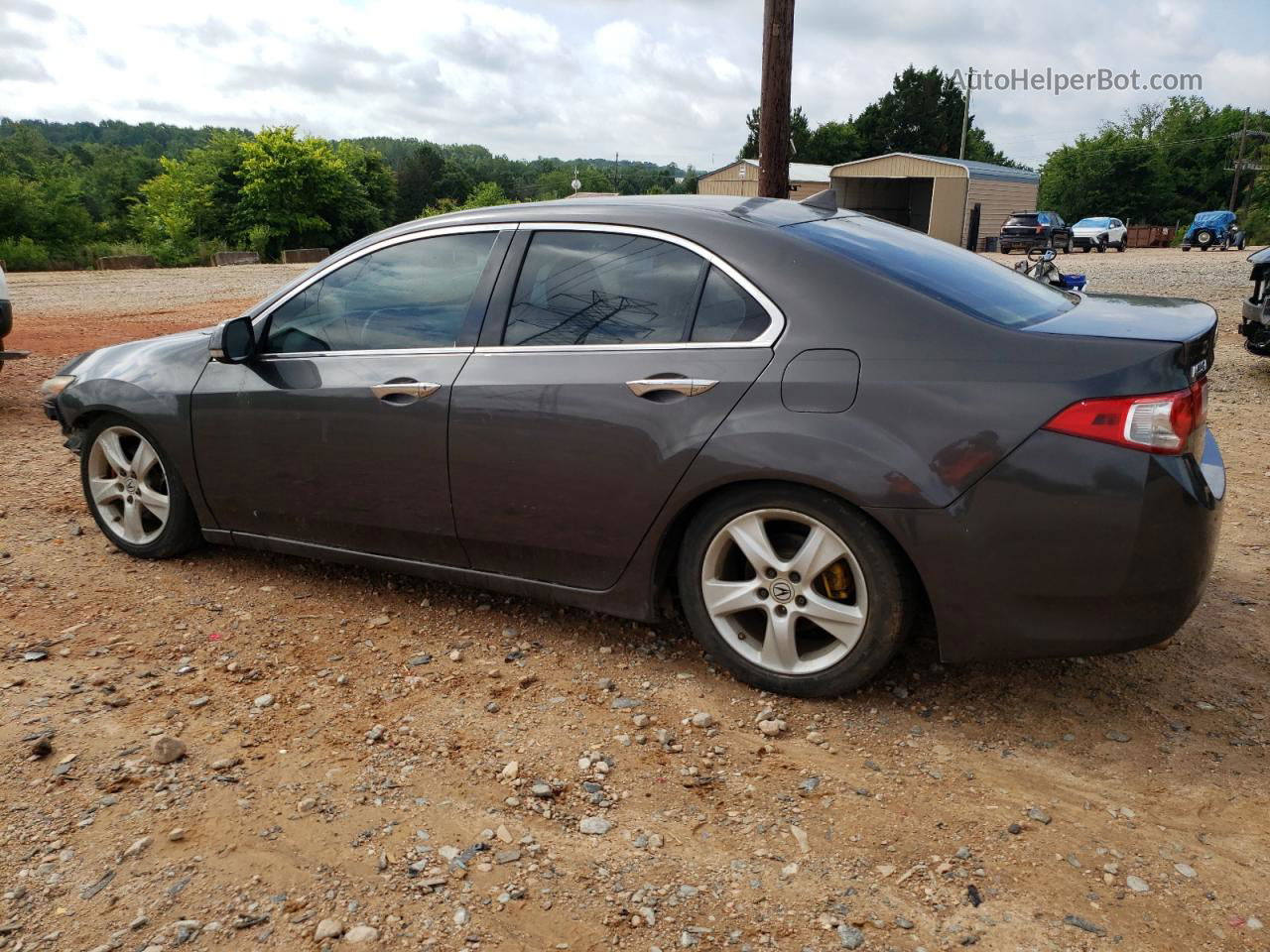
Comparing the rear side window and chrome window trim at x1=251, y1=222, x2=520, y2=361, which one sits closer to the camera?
the rear side window

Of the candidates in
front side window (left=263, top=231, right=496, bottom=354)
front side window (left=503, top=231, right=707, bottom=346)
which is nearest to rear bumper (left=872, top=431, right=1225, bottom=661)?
front side window (left=503, top=231, right=707, bottom=346)

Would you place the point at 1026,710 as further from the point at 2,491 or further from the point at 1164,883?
the point at 2,491

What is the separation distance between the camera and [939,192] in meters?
42.5

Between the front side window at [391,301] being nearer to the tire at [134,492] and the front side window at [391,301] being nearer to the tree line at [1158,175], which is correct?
the tire at [134,492]

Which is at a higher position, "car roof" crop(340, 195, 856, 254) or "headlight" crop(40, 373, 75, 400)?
"car roof" crop(340, 195, 856, 254)

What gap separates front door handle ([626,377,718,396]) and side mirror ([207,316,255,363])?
5.83 ft

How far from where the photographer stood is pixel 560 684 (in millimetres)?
3559

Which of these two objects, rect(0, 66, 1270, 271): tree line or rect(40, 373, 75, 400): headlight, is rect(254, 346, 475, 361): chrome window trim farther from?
rect(0, 66, 1270, 271): tree line

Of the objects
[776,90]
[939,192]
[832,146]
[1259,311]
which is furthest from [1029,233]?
[832,146]

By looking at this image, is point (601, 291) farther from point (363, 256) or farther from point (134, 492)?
point (134, 492)

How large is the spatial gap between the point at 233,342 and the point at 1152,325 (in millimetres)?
3397

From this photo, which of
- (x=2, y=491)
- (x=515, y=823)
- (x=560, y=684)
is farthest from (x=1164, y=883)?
(x=2, y=491)

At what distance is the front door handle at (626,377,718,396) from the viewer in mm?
3264

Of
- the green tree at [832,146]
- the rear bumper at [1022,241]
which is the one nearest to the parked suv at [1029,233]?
the rear bumper at [1022,241]
